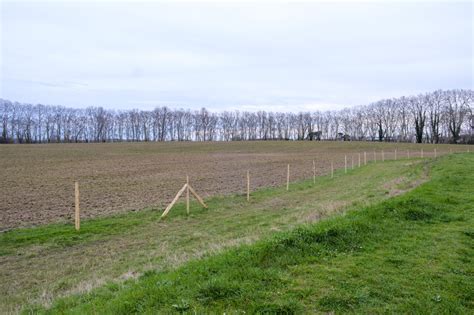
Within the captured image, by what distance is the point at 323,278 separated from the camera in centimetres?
556

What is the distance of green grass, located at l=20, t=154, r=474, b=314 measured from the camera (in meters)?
4.72

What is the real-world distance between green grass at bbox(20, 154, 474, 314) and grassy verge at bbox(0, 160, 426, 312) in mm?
1334

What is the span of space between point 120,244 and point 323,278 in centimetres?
722

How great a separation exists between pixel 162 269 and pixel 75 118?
16103 centimetres

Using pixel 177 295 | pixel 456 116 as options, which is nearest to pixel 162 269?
pixel 177 295

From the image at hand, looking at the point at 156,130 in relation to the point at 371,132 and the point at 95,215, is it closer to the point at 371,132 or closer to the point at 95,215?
the point at 371,132

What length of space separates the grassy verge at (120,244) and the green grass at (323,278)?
1334mm

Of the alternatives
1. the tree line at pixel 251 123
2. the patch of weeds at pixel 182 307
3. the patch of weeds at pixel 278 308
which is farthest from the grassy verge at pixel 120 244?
the tree line at pixel 251 123

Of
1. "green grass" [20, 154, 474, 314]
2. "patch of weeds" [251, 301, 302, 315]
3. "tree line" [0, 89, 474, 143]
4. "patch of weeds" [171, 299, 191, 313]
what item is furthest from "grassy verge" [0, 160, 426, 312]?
"tree line" [0, 89, 474, 143]

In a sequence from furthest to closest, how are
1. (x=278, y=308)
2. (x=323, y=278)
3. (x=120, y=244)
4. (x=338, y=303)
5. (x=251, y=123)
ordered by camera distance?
(x=251, y=123) < (x=120, y=244) < (x=323, y=278) < (x=338, y=303) < (x=278, y=308)

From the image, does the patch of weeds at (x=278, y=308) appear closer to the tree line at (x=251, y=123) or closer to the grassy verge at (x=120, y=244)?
the grassy verge at (x=120, y=244)

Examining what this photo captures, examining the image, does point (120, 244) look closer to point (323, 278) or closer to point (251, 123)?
point (323, 278)

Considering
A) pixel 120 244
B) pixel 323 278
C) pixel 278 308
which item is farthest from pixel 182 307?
pixel 120 244

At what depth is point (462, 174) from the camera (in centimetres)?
1767
